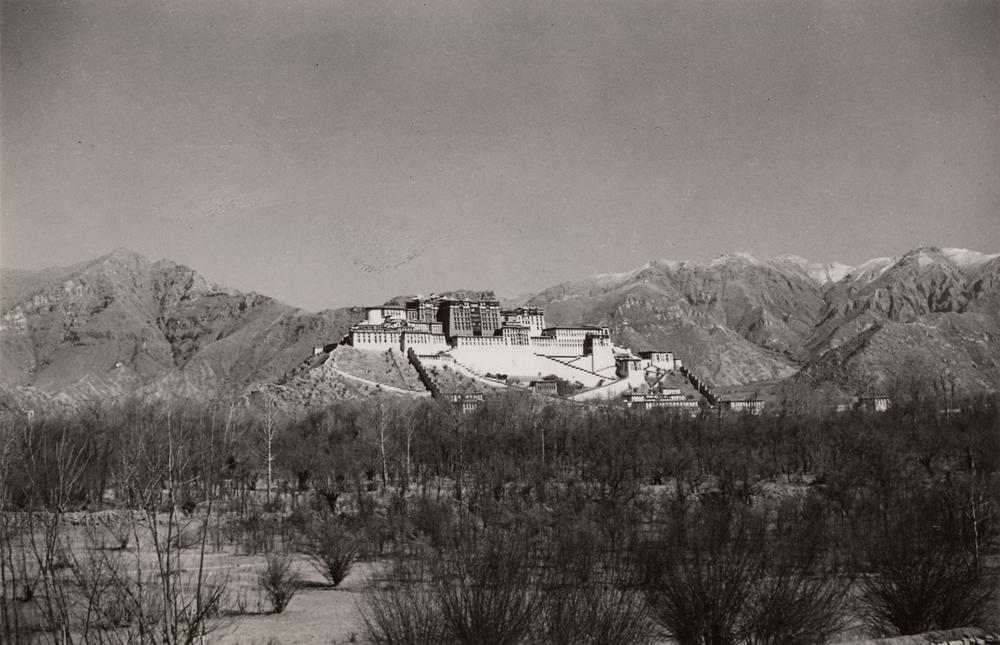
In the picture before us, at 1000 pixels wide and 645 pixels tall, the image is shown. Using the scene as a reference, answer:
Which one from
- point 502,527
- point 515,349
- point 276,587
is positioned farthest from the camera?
point 515,349

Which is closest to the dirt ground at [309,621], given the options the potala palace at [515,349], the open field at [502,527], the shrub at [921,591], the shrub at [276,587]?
the open field at [502,527]

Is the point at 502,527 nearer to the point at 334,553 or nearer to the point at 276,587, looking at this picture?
the point at 276,587

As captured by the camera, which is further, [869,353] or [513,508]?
[869,353]

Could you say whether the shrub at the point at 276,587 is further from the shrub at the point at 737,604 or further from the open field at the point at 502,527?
the shrub at the point at 737,604

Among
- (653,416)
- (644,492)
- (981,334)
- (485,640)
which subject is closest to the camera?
(485,640)

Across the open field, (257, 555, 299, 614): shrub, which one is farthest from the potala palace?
(257, 555, 299, 614): shrub

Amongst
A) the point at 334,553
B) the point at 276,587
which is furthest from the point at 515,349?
the point at 276,587

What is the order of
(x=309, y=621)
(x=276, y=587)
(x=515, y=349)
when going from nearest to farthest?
1. (x=309, y=621)
2. (x=276, y=587)
3. (x=515, y=349)

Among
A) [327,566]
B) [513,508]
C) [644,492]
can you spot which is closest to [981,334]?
[644,492]

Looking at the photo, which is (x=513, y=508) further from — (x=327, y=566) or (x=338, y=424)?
(x=338, y=424)
